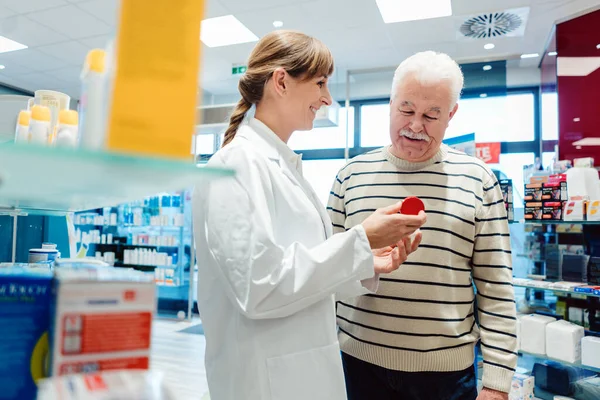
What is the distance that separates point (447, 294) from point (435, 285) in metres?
0.05

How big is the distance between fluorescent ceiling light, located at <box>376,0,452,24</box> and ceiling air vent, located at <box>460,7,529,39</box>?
12.4 inches

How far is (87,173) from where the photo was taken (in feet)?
1.63

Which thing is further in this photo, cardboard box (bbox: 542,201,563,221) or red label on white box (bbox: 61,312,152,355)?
cardboard box (bbox: 542,201,563,221)

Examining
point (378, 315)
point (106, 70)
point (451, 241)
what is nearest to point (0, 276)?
point (106, 70)

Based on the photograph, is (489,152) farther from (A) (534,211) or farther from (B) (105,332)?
(B) (105,332)

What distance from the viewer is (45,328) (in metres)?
0.56

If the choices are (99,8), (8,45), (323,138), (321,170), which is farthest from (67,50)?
(321,170)

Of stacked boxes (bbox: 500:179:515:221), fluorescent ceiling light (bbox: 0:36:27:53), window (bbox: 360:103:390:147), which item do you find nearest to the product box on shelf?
stacked boxes (bbox: 500:179:515:221)

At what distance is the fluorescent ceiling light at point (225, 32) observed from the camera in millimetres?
5902

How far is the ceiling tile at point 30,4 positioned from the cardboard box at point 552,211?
574cm

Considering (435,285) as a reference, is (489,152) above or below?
above

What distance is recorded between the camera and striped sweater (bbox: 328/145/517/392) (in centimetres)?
157

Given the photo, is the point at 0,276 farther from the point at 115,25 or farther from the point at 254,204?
the point at 254,204

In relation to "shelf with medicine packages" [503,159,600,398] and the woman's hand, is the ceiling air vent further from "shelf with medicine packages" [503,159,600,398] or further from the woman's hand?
the woman's hand
